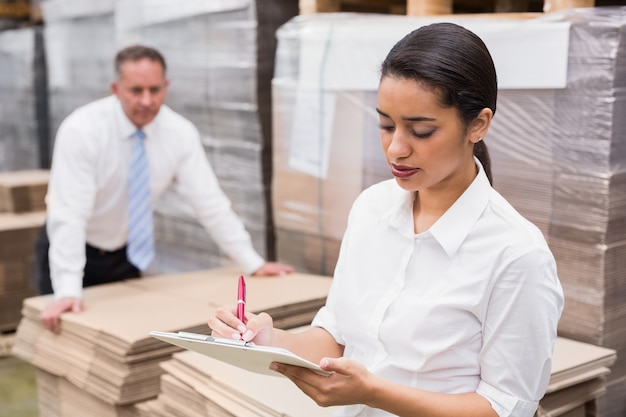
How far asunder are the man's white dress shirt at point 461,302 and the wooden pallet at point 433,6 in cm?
129

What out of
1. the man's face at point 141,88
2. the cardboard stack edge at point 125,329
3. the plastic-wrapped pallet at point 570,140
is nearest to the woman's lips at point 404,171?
the plastic-wrapped pallet at point 570,140

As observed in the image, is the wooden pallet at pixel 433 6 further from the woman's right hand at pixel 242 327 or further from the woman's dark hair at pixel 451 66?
the woman's right hand at pixel 242 327

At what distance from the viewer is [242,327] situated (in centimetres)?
176

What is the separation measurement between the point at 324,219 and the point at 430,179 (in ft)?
6.23

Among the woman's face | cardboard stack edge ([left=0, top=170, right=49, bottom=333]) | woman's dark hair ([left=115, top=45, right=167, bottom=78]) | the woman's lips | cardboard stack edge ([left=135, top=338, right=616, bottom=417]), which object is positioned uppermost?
woman's dark hair ([left=115, top=45, right=167, bottom=78])

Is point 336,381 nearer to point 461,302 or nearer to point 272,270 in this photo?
point 461,302

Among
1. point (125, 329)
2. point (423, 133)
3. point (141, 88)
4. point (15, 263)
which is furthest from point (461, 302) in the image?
point (15, 263)

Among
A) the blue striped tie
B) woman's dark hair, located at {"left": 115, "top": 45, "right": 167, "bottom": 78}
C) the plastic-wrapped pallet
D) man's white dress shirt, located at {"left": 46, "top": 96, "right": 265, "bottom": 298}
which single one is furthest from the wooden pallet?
the blue striped tie

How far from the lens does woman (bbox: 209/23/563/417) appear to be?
62.0 inches

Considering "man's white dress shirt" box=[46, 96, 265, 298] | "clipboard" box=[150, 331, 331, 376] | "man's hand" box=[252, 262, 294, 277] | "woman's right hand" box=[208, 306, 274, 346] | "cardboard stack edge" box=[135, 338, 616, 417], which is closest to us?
"clipboard" box=[150, 331, 331, 376]

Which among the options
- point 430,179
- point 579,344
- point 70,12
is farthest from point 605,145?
point 70,12

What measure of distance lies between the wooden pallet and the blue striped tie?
99cm

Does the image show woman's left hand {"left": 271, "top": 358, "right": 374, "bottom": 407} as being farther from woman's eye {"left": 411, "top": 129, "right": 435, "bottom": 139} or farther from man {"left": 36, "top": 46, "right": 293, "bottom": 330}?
man {"left": 36, "top": 46, "right": 293, "bottom": 330}

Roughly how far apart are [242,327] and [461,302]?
48 cm
